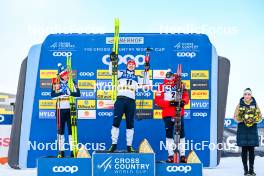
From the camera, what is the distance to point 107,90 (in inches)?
385

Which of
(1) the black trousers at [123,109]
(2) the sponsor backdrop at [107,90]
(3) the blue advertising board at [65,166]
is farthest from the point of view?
(2) the sponsor backdrop at [107,90]

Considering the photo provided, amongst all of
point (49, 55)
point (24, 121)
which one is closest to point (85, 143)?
point (24, 121)

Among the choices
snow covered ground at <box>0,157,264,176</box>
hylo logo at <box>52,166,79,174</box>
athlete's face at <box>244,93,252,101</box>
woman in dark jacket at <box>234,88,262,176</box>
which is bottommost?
snow covered ground at <box>0,157,264,176</box>

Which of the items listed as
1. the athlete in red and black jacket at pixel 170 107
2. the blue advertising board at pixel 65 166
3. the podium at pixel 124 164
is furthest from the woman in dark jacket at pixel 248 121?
the blue advertising board at pixel 65 166

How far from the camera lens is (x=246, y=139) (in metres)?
8.23

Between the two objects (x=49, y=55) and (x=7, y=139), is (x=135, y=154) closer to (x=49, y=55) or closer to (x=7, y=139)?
(x=49, y=55)

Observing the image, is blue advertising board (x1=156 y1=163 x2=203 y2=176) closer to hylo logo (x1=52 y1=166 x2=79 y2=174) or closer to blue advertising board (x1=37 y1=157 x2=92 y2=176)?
blue advertising board (x1=37 y1=157 x2=92 y2=176)

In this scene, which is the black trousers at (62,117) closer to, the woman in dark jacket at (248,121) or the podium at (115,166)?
the podium at (115,166)

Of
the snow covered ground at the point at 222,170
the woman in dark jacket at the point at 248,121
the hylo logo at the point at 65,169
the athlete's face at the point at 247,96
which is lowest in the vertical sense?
the snow covered ground at the point at 222,170

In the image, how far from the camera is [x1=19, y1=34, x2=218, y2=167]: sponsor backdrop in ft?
31.8

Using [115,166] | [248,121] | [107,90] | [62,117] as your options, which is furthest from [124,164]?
[107,90]

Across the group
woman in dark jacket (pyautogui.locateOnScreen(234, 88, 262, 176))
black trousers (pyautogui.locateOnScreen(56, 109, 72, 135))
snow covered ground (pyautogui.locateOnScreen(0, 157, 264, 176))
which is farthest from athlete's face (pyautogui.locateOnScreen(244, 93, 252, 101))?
black trousers (pyautogui.locateOnScreen(56, 109, 72, 135))

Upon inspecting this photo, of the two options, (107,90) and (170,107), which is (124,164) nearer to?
(170,107)

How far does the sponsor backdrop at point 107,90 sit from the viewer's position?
381 inches
